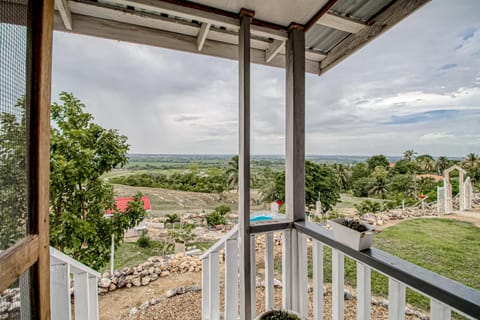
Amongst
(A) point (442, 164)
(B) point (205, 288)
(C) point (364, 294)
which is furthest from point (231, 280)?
(A) point (442, 164)

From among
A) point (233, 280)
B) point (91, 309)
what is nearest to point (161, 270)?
point (91, 309)

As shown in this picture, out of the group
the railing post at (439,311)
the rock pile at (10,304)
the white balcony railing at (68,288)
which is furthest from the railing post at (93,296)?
the railing post at (439,311)

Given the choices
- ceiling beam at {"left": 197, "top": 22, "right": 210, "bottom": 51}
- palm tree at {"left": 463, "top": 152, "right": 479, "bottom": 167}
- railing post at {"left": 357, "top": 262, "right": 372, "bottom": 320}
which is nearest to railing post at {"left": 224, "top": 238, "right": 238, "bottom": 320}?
railing post at {"left": 357, "top": 262, "right": 372, "bottom": 320}

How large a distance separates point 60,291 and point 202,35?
72.9 inches

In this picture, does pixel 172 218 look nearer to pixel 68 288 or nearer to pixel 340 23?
pixel 68 288

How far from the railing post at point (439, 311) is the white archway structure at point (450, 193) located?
1.19 feet

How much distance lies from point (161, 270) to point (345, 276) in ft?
4.54

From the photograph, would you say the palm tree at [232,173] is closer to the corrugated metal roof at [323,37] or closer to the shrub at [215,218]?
the shrub at [215,218]

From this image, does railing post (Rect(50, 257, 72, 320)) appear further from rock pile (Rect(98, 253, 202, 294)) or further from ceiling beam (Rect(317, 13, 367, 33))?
ceiling beam (Rect(317, 13, 367, 33))

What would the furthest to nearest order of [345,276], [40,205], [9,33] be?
[345,276], [40,205], [9,33]

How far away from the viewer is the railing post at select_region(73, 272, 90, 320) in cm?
136

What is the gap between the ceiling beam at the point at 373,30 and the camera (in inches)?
50.2

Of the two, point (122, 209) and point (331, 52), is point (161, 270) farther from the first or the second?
point (331, 52)

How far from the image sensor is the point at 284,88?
1671 mm
